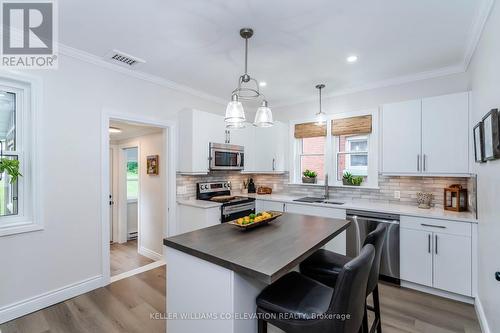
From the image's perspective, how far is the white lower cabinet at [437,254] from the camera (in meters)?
2.53

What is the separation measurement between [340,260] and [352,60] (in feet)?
7.50

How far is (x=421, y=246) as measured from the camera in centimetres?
276

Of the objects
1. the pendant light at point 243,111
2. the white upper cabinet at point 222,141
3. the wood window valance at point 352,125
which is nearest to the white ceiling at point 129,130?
the white upper cabinet at point 222,141

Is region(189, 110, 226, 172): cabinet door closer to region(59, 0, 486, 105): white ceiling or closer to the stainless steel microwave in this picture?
the stainless steel microwave

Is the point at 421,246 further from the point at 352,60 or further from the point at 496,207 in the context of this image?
the point at 352,60

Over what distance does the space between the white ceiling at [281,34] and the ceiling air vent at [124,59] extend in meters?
0.09

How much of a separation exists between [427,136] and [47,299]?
4640mm

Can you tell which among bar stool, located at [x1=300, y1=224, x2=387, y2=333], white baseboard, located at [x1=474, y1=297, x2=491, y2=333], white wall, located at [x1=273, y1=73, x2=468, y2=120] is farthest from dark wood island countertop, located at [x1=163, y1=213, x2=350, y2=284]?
white wall, located at [x1=273, y1=73, x2=468, y2=120]

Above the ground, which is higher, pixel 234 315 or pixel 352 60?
pixel 352 60

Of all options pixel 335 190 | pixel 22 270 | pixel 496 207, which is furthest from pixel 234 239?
pixel 335 190

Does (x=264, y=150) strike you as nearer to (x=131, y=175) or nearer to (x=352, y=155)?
(x=352, y=155)

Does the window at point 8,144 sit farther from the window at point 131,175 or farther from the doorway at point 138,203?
the window at point 131,175

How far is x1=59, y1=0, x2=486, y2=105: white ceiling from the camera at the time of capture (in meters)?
1.96

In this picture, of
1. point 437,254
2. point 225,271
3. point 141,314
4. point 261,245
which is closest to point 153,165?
point 141,314
